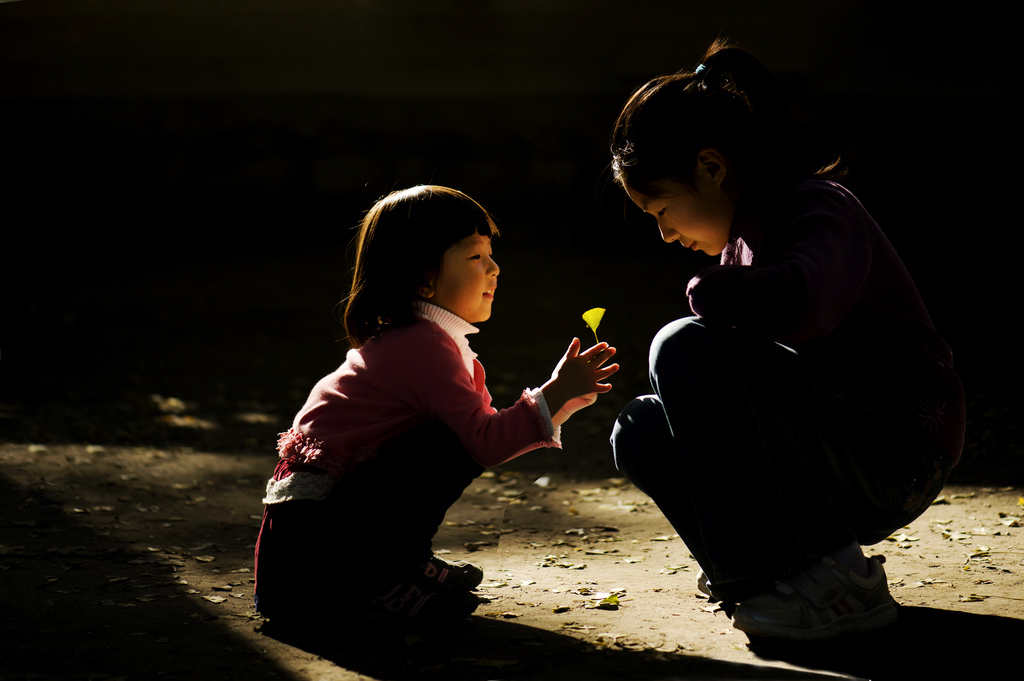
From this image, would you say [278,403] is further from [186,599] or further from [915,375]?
[915,375]

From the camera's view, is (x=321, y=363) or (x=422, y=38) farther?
(x=422, y=38)

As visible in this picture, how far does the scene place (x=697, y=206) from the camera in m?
2.10

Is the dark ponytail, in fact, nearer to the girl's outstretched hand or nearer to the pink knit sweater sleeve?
the girl's outstretched hand

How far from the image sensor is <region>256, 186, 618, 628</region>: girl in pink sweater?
2041 mm

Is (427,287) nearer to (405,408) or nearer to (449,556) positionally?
(405,408)

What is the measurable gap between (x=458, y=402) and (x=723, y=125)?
80 cm

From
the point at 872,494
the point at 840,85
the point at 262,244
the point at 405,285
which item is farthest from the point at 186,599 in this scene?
the point at 262,244

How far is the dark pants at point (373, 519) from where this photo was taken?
2.04m

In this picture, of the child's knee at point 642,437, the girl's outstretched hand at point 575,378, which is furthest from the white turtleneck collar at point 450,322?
the child's knee at point 642,437

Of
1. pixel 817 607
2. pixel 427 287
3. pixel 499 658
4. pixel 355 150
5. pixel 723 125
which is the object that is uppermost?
pixel 355 150

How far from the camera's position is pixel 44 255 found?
8.95 meters

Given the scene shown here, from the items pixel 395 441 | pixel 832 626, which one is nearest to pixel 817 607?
pixel 832 626

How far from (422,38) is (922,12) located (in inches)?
181

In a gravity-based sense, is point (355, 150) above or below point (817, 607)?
above
